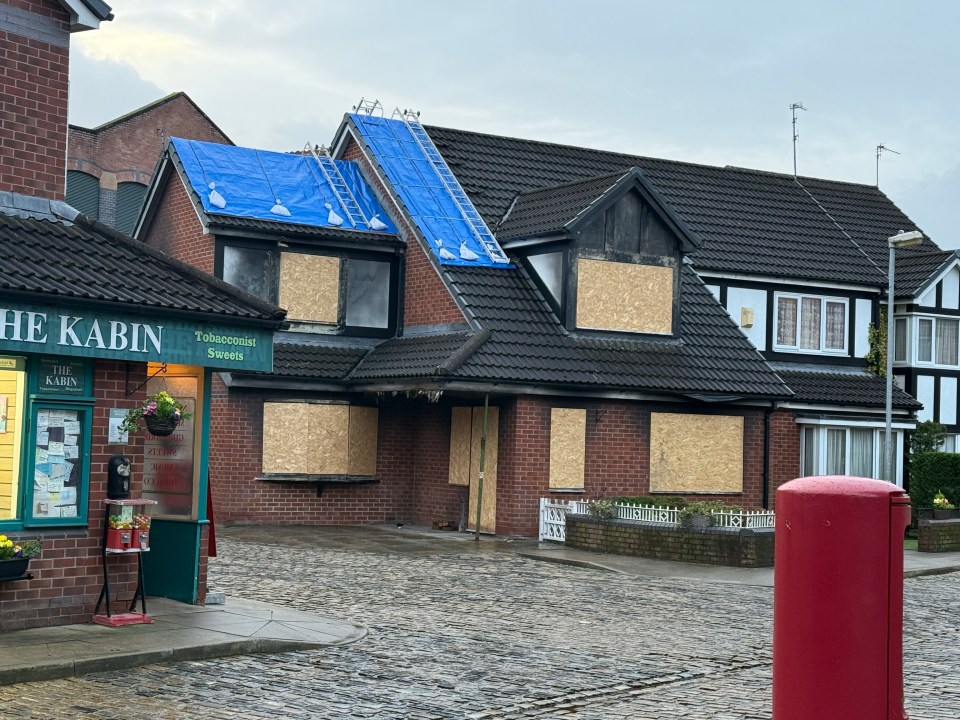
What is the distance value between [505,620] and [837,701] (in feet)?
31.0

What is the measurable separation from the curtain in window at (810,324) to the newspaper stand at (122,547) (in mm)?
22076

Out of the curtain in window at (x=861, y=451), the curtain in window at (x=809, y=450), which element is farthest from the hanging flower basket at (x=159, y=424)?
the curtain in window at (x=861, y=451)

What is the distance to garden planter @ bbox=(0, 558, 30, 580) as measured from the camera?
11930 millimetres

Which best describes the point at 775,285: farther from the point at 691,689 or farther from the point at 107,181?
the point at 107,181

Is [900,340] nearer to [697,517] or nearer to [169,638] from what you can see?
[697,517]

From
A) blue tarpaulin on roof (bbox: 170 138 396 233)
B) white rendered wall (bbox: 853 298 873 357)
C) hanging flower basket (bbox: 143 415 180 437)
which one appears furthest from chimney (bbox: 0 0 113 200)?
white rendered wall (bbox: 853 298 873 357)

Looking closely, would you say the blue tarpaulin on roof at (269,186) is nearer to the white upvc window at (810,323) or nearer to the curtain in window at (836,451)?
the white upvc window at (810,323)

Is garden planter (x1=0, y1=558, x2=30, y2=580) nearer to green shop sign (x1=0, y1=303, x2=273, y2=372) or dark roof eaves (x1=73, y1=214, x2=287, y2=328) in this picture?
green shop sign (x1=0, y1=303, x2=273, y2=372)

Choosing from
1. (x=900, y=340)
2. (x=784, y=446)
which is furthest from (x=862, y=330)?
(x=784, y=446)

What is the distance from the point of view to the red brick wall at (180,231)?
1085 inches

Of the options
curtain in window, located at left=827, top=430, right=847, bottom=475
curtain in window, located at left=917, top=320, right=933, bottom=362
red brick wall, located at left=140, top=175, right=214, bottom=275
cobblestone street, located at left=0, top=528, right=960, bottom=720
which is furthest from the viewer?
curtain in window, located at left=917, top=320, right=933, bottom=362

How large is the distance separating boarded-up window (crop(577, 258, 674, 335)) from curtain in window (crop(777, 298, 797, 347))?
493 cm

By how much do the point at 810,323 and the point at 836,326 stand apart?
0.79 metres

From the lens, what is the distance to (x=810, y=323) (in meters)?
32.6
